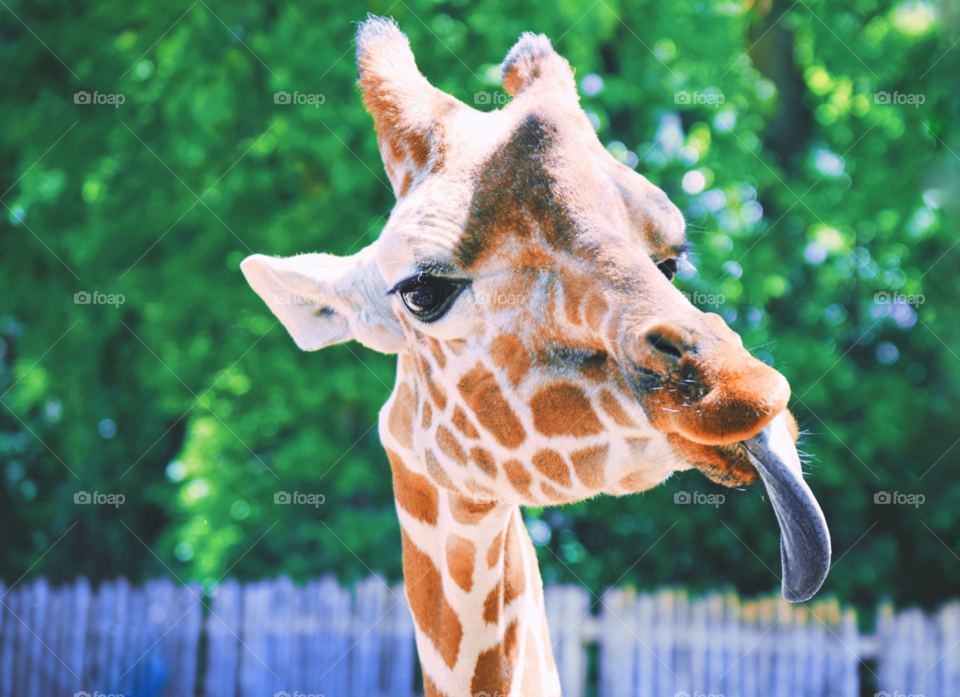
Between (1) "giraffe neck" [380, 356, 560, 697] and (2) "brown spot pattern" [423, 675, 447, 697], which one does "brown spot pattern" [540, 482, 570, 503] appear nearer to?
(1) "giraffe neck" [380, 356, 560, 697]

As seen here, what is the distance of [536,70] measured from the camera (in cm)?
232

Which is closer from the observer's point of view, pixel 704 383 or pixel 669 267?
pixel 704 383

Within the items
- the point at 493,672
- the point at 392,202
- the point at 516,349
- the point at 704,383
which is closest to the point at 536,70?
the point at 516,349

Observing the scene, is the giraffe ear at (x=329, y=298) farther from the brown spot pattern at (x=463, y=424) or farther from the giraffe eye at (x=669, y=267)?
the giraffe eye at (x=669, y=267)

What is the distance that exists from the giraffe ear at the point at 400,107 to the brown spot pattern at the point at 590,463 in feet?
2.80

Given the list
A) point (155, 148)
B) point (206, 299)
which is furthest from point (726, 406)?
point (155, 148)

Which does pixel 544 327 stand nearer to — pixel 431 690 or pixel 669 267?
pixel 669 267

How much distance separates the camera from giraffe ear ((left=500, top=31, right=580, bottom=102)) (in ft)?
7.34

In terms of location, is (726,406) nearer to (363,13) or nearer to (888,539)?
(363,13)

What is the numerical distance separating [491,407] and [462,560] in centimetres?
50

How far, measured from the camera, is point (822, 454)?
8.49m

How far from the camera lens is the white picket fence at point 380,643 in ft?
25.0

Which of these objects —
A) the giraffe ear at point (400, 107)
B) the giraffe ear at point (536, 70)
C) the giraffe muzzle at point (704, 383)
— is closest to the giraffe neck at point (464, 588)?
the giraffe ear at point (400, 107)

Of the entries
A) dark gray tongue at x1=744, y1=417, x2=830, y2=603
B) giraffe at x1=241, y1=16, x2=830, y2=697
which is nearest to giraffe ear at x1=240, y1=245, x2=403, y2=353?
giraffe at x1=241, y1=16, x2=830, y2=697
